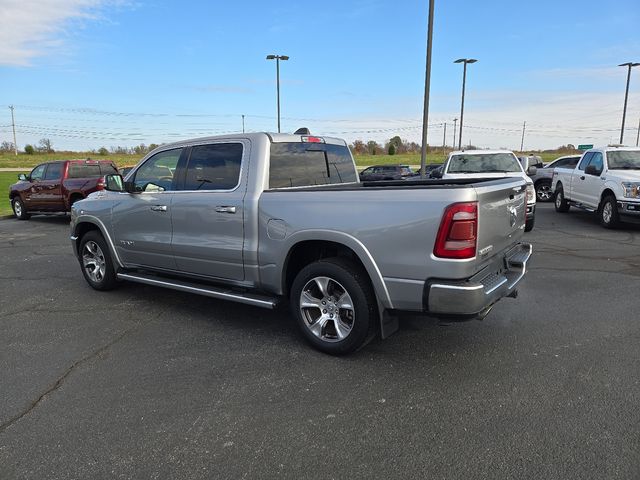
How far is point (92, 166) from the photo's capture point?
14.1m

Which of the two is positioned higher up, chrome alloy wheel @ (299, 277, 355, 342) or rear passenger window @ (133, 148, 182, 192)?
rear passenger window @ (133, 148, 182, 192)

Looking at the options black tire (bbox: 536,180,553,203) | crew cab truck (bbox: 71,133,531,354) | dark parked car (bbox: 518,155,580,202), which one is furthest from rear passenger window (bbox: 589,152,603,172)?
crew cab truck (bbox: 71,133,531,354)

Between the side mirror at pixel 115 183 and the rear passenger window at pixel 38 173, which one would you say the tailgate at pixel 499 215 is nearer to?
the side mirror at pixel 115 183

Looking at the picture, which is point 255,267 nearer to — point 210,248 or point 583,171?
point 210,248

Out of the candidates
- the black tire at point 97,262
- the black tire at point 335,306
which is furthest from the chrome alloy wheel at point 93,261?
the black tire at point 335,306

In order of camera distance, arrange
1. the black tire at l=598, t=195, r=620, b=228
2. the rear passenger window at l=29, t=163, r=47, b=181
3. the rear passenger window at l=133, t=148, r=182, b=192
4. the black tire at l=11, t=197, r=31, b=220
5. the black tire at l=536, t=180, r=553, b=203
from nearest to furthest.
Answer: the rear passenger window at l=133, t=148, r=182, b=192 < the black tire at l=598, t=195, r=620, b=228 < the rear passenger window at l=29, t=163, r=47, b=181 < the black tire at l=11, t=197, r=31, b=220 < the black tire at l=536, t=180, r=553, b=203

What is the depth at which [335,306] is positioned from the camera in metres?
3.88

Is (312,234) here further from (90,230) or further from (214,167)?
(90,230)

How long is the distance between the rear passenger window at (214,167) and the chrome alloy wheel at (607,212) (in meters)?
9.39

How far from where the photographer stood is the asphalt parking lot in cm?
258

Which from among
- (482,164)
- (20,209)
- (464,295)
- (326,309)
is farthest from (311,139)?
(20,209)

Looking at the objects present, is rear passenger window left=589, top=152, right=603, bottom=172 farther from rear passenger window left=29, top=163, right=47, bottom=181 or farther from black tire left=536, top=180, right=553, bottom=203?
rear passenger window left=29, top=163, right=47, bottom=181

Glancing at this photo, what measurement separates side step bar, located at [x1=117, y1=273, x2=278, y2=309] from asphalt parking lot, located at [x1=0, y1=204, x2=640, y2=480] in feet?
1.16

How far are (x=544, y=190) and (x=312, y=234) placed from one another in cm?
1625
